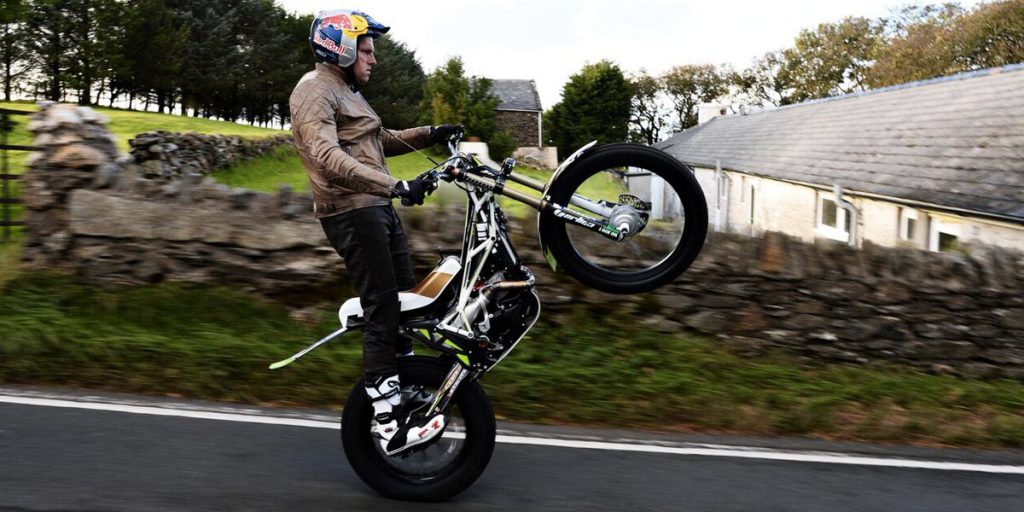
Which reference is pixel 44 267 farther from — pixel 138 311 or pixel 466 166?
pixel 466 166

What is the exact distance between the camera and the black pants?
14.1ft

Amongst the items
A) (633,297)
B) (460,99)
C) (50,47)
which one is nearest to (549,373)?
(633,297)

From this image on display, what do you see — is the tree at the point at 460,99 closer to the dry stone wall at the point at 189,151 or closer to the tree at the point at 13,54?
the dry stone wall at the point at 189,151

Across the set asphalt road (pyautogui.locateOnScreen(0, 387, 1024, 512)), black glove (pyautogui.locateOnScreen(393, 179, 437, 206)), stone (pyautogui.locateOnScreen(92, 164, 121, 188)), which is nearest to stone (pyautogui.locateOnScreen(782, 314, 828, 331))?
asphalt road (pyautogui.locateOnScreen(0, 387, 1024, 512))

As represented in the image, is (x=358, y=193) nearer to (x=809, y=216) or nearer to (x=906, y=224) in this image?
(x=906, y=224)

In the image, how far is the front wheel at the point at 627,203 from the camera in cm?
452

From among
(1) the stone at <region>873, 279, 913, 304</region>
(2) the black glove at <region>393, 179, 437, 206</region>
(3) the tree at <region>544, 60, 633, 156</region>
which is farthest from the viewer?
(3) the tree at <region>544, 60, 633, 156</region>

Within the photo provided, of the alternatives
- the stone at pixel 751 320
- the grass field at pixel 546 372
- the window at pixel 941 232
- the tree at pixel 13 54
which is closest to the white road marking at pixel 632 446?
the grass field at pixel 546 372

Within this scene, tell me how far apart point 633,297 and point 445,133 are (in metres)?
4.03

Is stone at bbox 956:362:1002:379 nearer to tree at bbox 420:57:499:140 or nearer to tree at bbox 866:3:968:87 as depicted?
tree at bbox 420:57:499:140

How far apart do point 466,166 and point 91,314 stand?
5244 mm

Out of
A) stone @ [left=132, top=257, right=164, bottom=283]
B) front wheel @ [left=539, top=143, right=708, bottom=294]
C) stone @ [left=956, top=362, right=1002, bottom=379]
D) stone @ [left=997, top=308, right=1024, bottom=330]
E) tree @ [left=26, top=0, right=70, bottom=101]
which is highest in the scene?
tree @ [left=26, top=0, right=70, bottom=101]

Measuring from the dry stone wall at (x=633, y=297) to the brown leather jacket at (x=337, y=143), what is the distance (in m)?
3.77

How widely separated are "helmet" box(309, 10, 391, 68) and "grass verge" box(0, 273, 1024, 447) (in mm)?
2924
